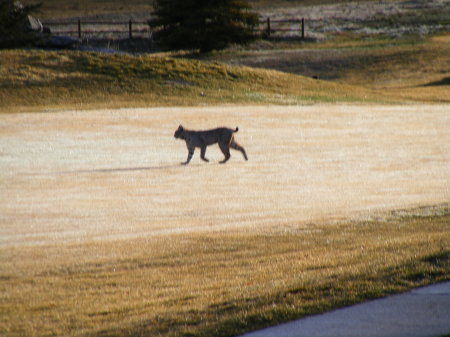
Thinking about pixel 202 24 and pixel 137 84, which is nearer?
pixel 137 84

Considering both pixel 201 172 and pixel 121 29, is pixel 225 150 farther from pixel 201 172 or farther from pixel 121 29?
pixel 121 29

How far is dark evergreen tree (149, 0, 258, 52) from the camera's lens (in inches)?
2474

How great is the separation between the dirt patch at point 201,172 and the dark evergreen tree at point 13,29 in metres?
19.8

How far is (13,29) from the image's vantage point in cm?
5319

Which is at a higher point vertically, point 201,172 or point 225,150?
point 225,150

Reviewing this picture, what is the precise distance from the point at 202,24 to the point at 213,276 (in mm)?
54255

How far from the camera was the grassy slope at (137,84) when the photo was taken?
38.2 m

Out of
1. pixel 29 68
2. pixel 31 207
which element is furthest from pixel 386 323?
pixel 29 68

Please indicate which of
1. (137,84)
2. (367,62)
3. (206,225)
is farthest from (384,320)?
(367,62)

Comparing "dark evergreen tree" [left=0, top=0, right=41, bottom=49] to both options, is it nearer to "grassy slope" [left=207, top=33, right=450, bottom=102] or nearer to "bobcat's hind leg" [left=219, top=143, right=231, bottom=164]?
"grassy slope" [left=207, top=33, right=450, bottom=102]

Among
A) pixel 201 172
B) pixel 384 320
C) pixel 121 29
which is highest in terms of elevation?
pixel 384 320

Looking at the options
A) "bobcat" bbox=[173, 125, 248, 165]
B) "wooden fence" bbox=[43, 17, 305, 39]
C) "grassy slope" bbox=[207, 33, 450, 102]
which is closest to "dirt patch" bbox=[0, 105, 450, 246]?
"bobcat" bbox=[173, 125, 248, 165]

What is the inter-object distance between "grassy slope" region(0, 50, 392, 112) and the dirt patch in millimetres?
4011

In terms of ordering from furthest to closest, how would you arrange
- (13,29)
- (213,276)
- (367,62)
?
(367,62) → (13,29) → (213,276)
